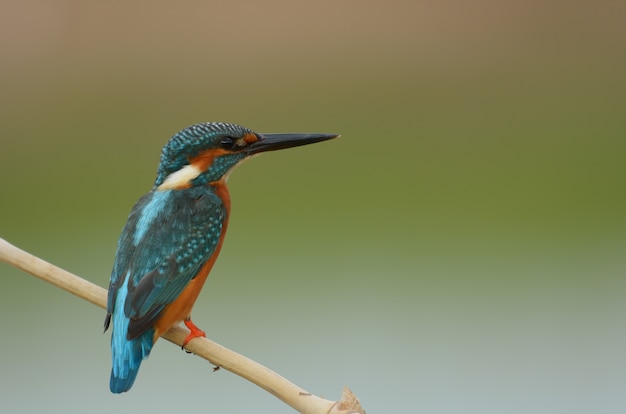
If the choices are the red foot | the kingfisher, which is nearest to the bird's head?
the kingfisher

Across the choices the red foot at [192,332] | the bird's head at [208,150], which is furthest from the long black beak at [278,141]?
the red foot at [192,332]

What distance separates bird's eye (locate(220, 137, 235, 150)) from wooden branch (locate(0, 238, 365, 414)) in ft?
1.10

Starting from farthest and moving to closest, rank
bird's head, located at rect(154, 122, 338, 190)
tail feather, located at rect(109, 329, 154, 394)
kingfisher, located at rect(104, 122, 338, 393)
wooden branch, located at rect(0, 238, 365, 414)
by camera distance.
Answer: bird's head, located at rect(154, 122, 338, 190) → kingfisher, located at rect(104, 122, 338, 393) → tail feather, located at rect(109, 329, 154, 394) → wooden branch, located at rect(0, 238, 365, 414)

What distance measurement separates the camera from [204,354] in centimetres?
124

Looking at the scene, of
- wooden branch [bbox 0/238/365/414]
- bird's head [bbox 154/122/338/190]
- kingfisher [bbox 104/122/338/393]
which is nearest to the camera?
wooden branch [bbox 0/238/365/414]

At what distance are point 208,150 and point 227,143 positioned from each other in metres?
0.04

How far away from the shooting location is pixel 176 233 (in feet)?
4.94

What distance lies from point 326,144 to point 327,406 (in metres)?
3.57

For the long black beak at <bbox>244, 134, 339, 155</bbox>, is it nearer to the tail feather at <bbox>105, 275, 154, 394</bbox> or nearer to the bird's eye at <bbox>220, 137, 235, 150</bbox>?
the bird's eye at <bbox>220, 137, 235, 150</bbox>

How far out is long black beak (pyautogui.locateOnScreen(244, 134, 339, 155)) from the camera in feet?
4.76

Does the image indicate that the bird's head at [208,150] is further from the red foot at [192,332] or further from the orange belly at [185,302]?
the red foot at [192,332]

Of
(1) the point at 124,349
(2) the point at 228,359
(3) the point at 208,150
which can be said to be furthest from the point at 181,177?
(2) the point at 228,359

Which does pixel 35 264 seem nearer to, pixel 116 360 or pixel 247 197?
pixel 116 360

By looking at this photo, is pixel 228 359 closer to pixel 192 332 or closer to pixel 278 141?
pixel 192 332
